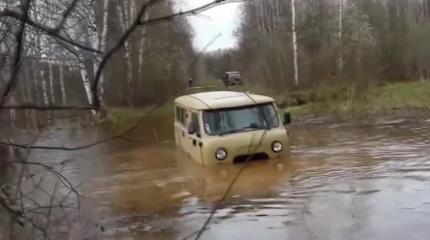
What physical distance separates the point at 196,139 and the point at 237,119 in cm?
97

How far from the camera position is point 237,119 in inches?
544

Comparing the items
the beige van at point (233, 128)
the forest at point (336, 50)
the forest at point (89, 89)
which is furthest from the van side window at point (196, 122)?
the forest at point (336, 50)

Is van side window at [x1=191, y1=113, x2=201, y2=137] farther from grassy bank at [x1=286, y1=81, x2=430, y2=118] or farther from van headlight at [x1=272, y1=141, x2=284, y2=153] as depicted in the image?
grassy bank at [x1=286, y1=81, x2=430, y2=118]

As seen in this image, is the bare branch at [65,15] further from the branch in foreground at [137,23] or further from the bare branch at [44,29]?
the branch in foreground at [137,23]

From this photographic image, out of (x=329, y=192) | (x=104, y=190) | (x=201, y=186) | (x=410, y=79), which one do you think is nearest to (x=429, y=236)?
(x=329, y=192)

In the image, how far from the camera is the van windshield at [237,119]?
13.7 m

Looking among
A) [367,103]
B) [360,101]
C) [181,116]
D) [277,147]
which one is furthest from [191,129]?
[360,101]

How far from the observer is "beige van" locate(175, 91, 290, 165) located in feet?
43.9

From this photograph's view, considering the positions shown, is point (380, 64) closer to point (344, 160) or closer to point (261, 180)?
point (344, 160)

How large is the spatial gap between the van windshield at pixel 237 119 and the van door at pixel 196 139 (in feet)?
0.86

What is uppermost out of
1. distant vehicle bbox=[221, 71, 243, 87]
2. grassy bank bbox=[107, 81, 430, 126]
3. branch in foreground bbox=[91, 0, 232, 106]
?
branch in foreground bbox=[91, 0, 232, 106]

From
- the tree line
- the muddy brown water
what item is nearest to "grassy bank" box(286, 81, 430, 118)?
the tree line

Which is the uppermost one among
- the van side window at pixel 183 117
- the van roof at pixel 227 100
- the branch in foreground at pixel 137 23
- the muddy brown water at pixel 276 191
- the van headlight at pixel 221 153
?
the branch in foreground at pixel 137 23

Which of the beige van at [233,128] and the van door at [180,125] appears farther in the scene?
the van door at [180,125]
